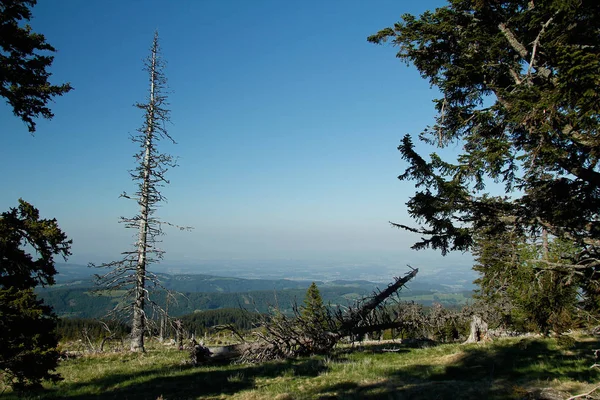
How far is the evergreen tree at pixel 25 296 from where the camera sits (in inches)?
265

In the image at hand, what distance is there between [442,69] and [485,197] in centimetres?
377

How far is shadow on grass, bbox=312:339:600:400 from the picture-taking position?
7.30 meters

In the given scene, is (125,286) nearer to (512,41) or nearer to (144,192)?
(144,192)

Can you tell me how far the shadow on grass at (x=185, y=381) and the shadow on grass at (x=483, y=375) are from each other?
256 cm

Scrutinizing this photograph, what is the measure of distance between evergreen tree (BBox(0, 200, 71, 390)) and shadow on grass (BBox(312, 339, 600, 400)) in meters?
6.13

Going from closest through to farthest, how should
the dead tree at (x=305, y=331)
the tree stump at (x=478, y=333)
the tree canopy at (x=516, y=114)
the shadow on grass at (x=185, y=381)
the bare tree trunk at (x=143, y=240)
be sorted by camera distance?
the tree canopy at (x=516, y=114) < the shadow on grass at (x=185, y=381) < the dead tree at (x=305, y=331) < the tree stump at (x=478, y=333) < the bare tree trunk at (x=143, y=240)

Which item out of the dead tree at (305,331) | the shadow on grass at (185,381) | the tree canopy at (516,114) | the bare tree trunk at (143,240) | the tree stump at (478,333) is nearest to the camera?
the tree canopy at (516,114)

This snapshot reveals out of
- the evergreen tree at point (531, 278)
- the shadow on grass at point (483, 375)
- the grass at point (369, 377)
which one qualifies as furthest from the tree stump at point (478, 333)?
the shadow on grass at point (483, 375)

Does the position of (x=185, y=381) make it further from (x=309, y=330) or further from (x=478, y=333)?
(x=478, y=333)

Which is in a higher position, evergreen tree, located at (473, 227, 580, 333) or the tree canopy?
the tree canopy

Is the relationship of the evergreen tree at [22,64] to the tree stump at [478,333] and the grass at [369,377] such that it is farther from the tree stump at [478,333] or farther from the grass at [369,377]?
the tree stump at [478,333]

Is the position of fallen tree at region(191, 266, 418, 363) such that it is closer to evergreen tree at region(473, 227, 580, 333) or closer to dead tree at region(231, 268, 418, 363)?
dead tree at region(231, 268, 418, 363)

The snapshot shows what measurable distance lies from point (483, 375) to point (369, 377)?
329 cm

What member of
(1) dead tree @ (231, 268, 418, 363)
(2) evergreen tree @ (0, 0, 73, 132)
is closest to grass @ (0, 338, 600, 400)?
(1) dead tree @ (231, 268, 418, 363)
